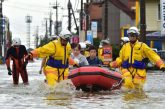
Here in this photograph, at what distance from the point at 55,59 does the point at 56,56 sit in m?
0.09

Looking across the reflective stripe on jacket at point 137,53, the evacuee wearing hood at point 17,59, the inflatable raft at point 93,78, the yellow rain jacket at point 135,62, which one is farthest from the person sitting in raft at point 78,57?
the evacuee wearing hood at point 17,59

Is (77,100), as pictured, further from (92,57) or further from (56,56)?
(92,57)

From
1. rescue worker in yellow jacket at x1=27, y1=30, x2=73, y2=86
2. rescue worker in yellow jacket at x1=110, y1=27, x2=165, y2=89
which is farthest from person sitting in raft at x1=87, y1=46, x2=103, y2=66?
rescue worker in yellow jacket at x1=110, y1=27, x2=165, y2=89

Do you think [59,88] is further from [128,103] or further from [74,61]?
[128,103]

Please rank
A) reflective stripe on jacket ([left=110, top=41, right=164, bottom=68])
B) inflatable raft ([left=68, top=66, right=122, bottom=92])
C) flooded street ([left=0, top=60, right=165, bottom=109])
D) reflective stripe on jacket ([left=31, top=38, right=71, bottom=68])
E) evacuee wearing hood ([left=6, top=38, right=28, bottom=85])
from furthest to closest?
evacuee wearing hood ([left=6, top=38, right=28, bottom=85]) → reflective stripe on jacket ([left=31, top=38, right=71, bottom=68]) → reflective stripe on jacket ([left=110, top=41, right=164, bottom=68]) → inflatable raft ([left=68, top=66, right=122, bottom=92]) → flooded street ([left=0, top=60, right=165, bottom=109])

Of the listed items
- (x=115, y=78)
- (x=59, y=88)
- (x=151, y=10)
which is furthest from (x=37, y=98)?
(x=151, y=10)

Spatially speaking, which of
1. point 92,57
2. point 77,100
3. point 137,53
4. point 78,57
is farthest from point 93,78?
point 92,57

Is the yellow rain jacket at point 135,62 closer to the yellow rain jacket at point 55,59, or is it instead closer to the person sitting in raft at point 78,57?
the yellow rain jacket at point 55,59

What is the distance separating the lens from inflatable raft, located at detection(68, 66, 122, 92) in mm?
15281

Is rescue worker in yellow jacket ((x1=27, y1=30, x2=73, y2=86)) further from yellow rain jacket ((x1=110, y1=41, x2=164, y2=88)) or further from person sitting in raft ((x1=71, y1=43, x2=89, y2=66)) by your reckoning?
yellow rain jacket ((x1=110, y1=41, x2=164, y2=88))

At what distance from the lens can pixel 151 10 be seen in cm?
5575

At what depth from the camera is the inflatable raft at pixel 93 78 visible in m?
15.3

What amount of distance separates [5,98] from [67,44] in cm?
268

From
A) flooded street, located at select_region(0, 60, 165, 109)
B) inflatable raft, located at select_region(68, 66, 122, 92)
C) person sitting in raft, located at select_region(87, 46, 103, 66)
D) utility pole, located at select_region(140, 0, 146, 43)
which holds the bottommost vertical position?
flooded street, located at select_region(0, 60, 165, 109)
